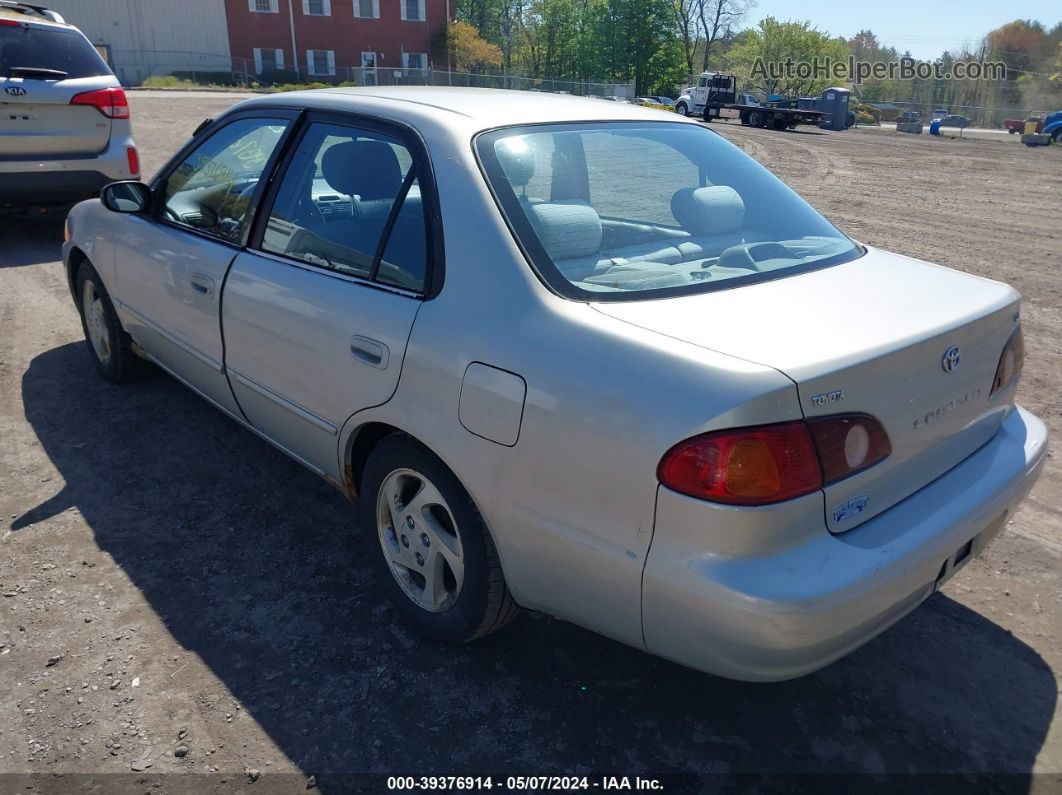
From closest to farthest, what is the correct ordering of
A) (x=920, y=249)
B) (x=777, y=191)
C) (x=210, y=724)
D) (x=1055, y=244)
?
(x=210, y=724) → (x=777, y=191) → (x=920, y=249) → (x=1055, y=244)

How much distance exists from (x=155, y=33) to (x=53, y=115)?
51478mm

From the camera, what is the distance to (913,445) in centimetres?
220

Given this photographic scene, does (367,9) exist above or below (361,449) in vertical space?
above

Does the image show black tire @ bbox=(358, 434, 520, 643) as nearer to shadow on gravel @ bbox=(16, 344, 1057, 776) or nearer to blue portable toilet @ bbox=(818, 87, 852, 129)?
shadow on gravel @ bbox=(16, 344, 1057, 776)

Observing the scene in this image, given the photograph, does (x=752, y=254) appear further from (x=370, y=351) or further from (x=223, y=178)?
(x=223, y=178)

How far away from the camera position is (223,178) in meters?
3.78

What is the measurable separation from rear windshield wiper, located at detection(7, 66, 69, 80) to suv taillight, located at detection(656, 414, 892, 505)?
7.90 m

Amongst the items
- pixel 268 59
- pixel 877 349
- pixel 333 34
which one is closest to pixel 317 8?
pixel 333 34

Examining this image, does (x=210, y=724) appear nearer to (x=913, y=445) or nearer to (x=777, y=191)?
(x=913, y=445)

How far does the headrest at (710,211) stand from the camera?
3.00 m

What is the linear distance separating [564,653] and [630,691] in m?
0.28

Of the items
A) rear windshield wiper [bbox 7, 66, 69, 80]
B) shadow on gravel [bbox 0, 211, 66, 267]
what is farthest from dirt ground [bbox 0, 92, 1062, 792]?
rear windshield wiper [bbox 7, 66, 69, 80]

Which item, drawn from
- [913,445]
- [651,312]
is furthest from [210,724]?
[913,445]

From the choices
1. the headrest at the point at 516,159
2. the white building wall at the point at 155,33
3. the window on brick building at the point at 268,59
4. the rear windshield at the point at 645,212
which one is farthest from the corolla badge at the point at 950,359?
the window on brick building at the point at 268,59
